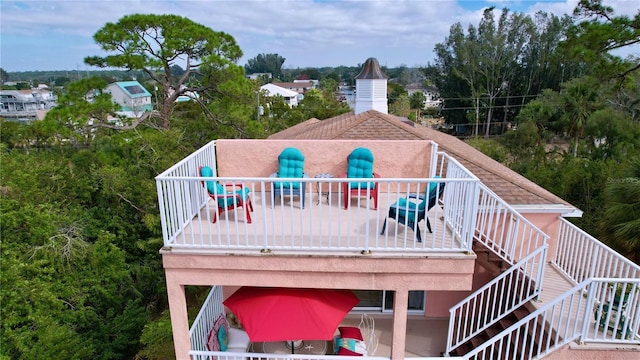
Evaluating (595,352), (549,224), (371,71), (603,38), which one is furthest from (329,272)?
(603,38)

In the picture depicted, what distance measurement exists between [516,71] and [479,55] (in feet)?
17.2

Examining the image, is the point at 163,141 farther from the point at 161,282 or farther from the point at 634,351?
the point at 634,351

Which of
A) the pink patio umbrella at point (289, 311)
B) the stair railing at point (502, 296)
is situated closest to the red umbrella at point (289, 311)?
the pink patio umbrella at point (289, 311)

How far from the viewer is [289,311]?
5.49 m

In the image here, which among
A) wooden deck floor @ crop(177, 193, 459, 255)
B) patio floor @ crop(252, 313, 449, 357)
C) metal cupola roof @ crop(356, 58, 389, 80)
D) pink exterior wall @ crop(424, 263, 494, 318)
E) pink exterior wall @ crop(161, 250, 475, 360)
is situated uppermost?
metal cupola roof @ crop(356, 58, 389, 80)

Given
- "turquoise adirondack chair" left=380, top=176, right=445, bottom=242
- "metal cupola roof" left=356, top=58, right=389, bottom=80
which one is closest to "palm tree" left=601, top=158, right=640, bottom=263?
"turquoise adirondack chair" left=380, top=176, right=445, bottom=242

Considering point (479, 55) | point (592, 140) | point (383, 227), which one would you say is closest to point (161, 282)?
point (383, 227)

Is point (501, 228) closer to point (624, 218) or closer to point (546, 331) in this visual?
point (546, 331)

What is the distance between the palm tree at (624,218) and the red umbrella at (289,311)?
6.93 metres

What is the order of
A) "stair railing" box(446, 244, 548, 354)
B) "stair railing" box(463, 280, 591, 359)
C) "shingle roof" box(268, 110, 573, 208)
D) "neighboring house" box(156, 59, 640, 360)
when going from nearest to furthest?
"neighboring house" box(156, 59, 640, 360)
"stair railing" box(463, 280, 591, 359)
"stair railing" box(446, 244, 548, 354)
"shingle roof" box(268, 110, 573, 208)

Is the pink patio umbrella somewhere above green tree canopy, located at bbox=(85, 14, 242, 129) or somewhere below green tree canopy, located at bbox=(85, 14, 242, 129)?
below

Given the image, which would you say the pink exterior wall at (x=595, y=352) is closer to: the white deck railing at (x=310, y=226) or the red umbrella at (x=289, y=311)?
the white deck railing at (x=310, y=226)

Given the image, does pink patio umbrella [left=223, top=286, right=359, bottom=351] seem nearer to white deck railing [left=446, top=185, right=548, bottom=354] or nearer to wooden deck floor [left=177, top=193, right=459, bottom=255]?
wooden deck floor [left=177, top=193, right=459, bottom=255]

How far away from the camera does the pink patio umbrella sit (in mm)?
5305
